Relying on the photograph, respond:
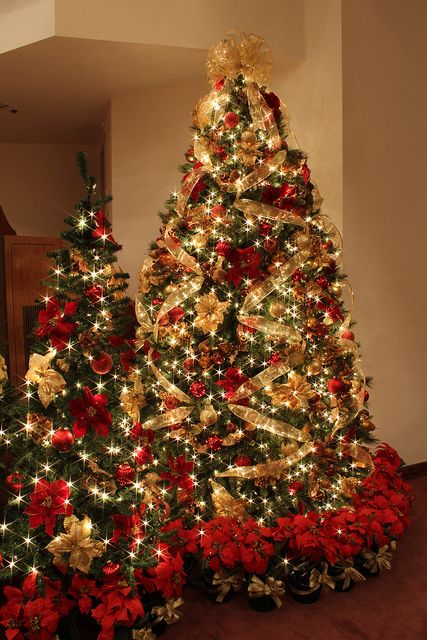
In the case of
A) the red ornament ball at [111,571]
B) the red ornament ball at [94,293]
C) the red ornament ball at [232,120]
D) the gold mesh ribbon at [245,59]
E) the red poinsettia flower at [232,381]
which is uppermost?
the gold mesh ribbon at [245,59]

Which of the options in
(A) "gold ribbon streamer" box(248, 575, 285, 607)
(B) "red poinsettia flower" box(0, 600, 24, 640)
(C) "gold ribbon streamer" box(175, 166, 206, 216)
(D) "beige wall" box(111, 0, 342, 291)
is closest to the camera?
(B) "red poinsettia flower" box(0, 600, 24, 640)

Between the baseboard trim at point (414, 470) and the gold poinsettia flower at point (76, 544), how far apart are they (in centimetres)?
237

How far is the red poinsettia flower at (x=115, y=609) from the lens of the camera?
70.6 inches

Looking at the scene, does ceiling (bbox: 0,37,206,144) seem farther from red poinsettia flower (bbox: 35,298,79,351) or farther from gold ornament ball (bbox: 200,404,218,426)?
gold ornament ball (bbox: 200,404,218,426)

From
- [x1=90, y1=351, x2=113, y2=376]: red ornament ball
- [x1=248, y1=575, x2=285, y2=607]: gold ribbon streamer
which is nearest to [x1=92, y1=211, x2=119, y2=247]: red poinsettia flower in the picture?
[x1=90, y1=351, x2=113, y2=376]: red ornament ball

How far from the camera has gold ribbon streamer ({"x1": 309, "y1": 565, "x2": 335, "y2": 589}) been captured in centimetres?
222

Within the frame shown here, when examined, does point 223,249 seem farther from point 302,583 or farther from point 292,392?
point 302,583

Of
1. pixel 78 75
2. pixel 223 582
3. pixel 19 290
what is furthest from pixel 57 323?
pixel 78 75

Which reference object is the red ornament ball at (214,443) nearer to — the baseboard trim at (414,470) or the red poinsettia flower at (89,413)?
the red poinsettia flower at (89,413)

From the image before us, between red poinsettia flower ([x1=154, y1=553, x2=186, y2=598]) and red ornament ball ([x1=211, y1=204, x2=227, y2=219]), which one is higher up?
red ornament ball ([x1=211, y1=204, x2=227, y2=219])

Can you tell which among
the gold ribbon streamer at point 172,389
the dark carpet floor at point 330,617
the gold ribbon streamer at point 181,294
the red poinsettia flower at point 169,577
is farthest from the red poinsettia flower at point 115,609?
the gold ribbon streamer at point 181,294

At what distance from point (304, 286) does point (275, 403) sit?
53 cm

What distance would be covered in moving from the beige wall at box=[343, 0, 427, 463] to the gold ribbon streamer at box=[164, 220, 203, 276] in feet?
3.96

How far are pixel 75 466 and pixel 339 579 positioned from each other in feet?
4.05
